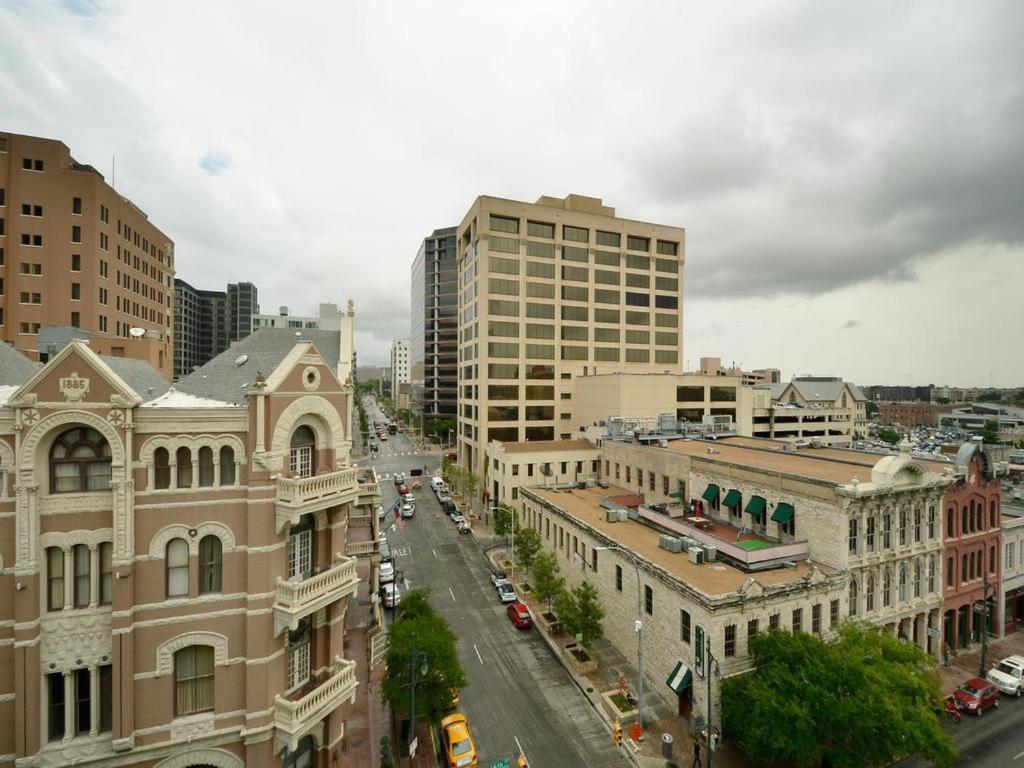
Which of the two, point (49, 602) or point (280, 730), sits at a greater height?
point (49, 602)

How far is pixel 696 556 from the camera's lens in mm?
32375

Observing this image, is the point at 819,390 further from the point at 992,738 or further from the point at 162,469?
the point at 162,469

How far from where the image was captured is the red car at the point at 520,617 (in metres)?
39.4

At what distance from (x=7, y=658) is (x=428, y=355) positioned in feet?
421

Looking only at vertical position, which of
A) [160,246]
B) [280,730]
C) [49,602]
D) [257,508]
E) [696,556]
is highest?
[160,246]

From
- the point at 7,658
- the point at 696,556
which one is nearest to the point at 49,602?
the point at 7,658

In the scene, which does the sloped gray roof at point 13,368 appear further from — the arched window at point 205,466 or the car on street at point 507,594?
the car on street at point 507,594

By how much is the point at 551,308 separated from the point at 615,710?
6551 cm

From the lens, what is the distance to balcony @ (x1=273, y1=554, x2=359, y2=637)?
19359 mm

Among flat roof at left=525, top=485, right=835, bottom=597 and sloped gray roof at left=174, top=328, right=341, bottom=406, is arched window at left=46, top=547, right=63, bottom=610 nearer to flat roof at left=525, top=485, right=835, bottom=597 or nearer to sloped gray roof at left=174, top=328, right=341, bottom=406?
sloped gray roof at left=174, top=328, right=341, bottom=406

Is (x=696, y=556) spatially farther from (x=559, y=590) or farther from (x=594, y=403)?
(x=594, y=403)

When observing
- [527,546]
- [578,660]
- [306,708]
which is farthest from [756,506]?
[306,708]

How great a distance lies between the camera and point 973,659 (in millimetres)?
36562

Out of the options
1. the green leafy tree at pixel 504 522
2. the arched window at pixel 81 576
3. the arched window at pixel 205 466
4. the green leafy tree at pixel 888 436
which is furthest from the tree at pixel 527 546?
the green leafy tree at pixel 888 436
